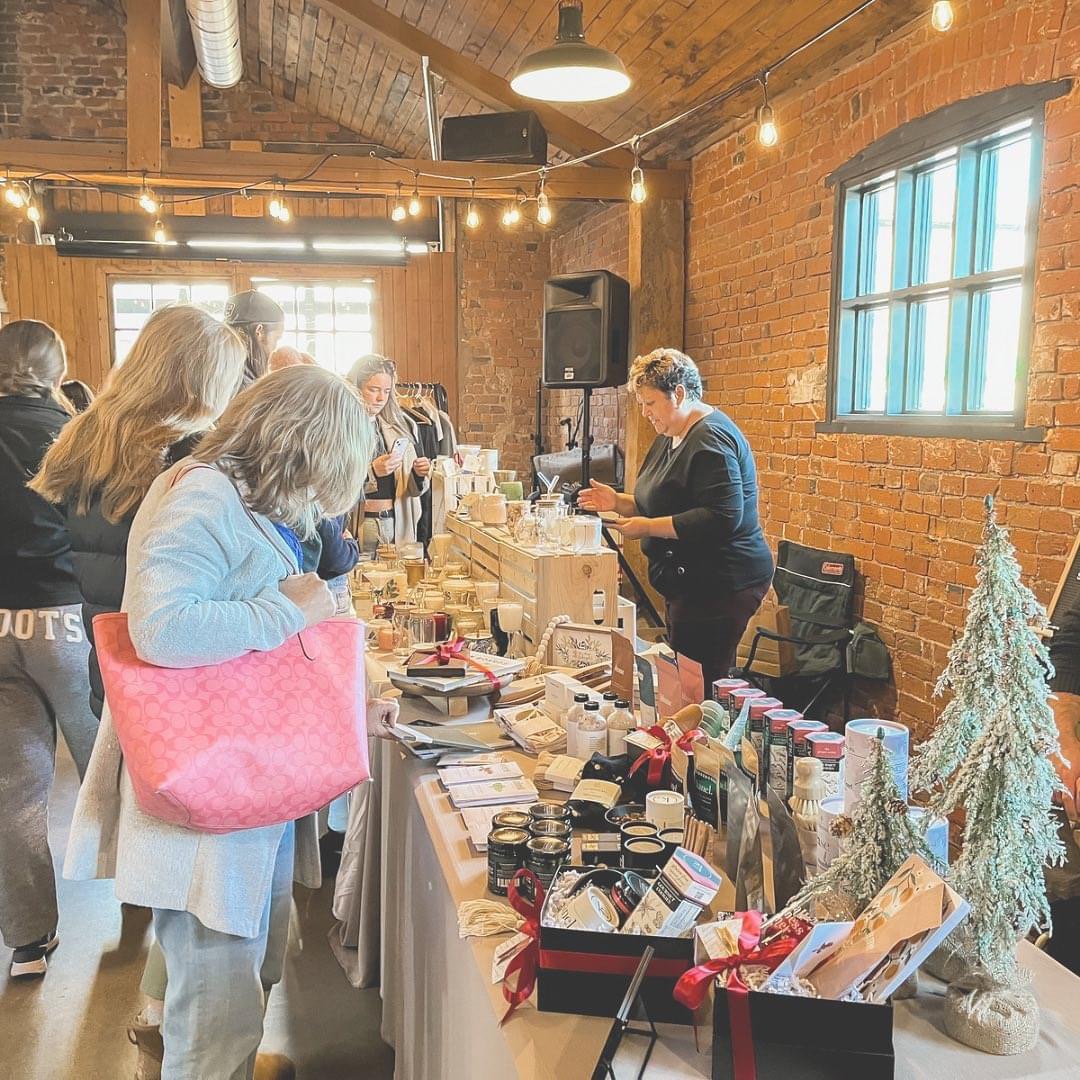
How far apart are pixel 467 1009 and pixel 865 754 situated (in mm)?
679

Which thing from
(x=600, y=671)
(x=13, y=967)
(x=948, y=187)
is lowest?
(x=13, y=967)

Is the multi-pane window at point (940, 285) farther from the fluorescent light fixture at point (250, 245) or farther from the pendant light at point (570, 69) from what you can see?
the fluorescent light fixture at point (250, 245)

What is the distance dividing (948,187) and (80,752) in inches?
141

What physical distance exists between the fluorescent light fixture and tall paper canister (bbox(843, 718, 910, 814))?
7332mm

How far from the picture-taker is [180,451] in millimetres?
1872

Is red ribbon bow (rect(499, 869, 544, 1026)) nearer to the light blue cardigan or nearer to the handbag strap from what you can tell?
the light blue cardigan

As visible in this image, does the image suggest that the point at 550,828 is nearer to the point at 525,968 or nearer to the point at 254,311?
the point at 525,968

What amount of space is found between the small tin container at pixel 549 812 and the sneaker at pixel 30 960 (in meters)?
1.78

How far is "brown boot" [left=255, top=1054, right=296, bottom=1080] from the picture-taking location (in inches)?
83.5

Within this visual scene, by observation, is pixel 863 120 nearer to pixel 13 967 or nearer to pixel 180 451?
pixel 180 451

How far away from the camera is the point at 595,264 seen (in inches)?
309

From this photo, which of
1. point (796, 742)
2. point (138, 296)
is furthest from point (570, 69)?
point (138, 296)

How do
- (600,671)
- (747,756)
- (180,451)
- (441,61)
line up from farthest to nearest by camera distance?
(441,61) → (600,671) → (180,451) → (747,756)

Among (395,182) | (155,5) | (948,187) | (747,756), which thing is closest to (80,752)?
(747,756)
